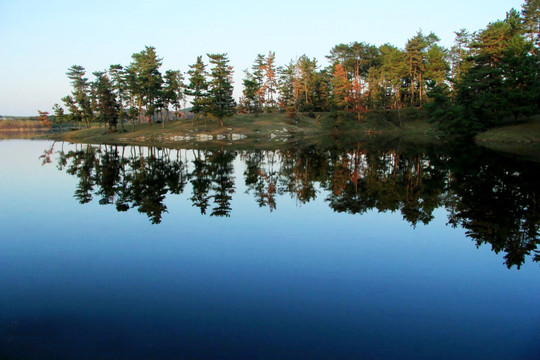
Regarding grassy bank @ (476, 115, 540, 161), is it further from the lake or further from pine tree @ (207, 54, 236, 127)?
pine tree @ (207, 54, 236, 127)

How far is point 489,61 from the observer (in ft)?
190

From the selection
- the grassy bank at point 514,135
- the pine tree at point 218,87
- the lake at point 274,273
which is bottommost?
the lake at point 274,273

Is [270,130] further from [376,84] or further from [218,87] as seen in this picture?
[376,84]

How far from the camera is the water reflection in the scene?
15336mm

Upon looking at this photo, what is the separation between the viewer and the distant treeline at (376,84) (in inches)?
2095

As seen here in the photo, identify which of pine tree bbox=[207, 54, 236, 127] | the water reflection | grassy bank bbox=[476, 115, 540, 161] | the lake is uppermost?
pine tree bbox=[207, 54, 236, 127]

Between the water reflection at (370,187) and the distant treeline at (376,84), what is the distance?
2195 centimetres

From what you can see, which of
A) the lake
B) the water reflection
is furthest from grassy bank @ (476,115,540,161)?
the lake

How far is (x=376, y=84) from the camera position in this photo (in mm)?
91625

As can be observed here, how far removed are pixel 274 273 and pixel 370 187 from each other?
14069 millimetres

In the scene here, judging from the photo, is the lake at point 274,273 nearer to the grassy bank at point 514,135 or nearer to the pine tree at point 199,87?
the grassy bank at point 514,135

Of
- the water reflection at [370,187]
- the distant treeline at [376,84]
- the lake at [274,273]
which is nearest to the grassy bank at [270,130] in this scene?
the distant treeline at [376,84]

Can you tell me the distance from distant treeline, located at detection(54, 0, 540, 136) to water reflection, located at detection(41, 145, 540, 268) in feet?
72.0

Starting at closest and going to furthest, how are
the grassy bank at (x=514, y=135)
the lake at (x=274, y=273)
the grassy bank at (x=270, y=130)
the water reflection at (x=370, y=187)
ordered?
1. the lake at (x=274, y=273)
2. the water reflection at (x=370, y=187)
3. the grassy bank at (x=514, y=135)
4. the grassy bank at (x=270, y=130)
